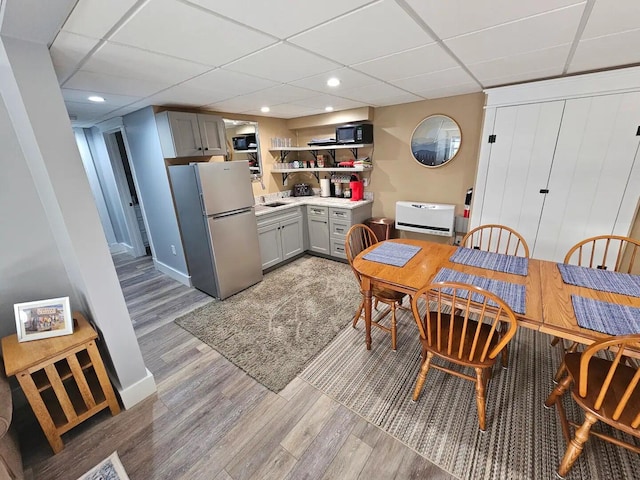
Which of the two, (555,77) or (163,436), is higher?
(555,77)

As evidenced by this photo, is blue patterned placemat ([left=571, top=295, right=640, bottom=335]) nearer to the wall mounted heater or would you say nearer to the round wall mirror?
the wall mounted heater

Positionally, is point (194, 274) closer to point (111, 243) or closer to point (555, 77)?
point (111, 243)

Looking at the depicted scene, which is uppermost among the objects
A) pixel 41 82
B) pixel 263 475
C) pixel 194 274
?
pixel 41 82

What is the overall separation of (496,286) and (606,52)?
1773 millimetres

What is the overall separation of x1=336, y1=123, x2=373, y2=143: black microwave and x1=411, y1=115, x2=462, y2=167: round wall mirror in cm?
60

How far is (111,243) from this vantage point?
507cm

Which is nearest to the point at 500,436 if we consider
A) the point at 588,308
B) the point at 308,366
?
the point at 588,308

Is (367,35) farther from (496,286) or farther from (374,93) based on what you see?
(496,286)

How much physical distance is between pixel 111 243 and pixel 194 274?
3000 millimetres

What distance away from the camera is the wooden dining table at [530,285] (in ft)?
4.25

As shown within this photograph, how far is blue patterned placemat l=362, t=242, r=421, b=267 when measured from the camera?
2.04 metres

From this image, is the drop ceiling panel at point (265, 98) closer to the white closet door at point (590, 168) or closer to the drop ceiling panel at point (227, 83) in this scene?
the drop ceiling panel at point (227, 83)

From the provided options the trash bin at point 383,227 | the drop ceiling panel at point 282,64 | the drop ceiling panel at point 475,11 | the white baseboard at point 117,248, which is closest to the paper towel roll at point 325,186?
the trash bin at point 383,227

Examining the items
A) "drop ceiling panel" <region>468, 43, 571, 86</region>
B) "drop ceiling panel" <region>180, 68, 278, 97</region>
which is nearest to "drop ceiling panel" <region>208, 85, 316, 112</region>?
"drop ceiling panel" <region>180, 68, 278, 97</region>
